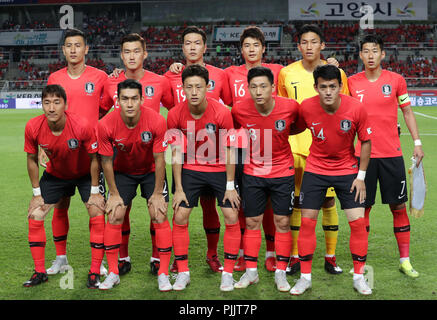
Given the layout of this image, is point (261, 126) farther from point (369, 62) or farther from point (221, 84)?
point (369, 62)

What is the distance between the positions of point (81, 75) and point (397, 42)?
3522cm

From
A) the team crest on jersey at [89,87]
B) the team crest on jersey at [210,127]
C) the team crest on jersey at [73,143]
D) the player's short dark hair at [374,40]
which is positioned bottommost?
the team crest on jersey at [73,143]

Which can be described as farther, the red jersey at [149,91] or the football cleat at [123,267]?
the red jersey at [149,91]

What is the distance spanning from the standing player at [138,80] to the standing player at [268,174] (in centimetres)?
102

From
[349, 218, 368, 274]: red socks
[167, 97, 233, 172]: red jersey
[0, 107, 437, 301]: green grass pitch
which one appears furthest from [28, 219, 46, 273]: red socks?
[349, 218, 368, 274]: red socks

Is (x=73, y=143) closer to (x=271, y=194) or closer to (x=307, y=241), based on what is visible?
(x=271, y=194)

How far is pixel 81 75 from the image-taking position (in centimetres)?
518

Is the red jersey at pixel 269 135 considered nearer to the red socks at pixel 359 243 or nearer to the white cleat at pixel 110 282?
the red socks at pixel 359 243

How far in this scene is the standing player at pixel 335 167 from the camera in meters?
4.25

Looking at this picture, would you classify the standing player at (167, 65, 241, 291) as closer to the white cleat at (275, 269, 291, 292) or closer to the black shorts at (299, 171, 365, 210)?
the white cleat at (275, 269, 291, 292)

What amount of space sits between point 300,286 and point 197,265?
48.7 inches

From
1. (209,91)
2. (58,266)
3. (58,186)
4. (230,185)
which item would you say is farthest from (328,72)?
(58,266)

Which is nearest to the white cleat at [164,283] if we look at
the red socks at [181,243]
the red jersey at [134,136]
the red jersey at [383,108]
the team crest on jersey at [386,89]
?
the red socks at [181,243]
